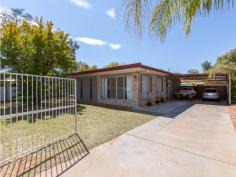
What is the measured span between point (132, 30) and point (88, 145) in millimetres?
3775

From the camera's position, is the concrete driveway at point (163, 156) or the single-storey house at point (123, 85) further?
the single-storey house at point (123, 85)

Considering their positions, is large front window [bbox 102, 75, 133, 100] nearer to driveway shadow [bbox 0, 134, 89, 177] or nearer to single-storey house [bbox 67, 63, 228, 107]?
single-storey house [bbox 67, 63, 228, 107]

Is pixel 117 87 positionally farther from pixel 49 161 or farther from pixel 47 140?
pixel 49 161

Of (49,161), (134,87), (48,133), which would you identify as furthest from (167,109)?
(49,161)

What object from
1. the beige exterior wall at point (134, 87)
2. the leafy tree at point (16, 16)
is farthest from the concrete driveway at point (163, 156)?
the leafy tree at point (16, 16)

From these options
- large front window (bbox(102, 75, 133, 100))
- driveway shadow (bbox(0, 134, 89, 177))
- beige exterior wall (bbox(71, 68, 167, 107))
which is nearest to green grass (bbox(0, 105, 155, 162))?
driveway shadow (bbox(0, 134, 89, 177))

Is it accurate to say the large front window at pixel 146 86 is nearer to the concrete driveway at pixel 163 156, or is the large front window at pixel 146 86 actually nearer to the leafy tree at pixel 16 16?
the concrete driveway at pixel 163 156

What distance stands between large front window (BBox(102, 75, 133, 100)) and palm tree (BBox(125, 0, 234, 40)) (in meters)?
11.0

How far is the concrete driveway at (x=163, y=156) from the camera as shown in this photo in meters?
3.52

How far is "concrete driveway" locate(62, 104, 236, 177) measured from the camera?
11.5 feet

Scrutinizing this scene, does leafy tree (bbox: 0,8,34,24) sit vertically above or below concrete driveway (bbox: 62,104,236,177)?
above

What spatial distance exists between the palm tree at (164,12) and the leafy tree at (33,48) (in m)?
12.4

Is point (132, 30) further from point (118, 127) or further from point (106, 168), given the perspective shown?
point (118, 127)

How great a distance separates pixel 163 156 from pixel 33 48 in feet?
41.0
